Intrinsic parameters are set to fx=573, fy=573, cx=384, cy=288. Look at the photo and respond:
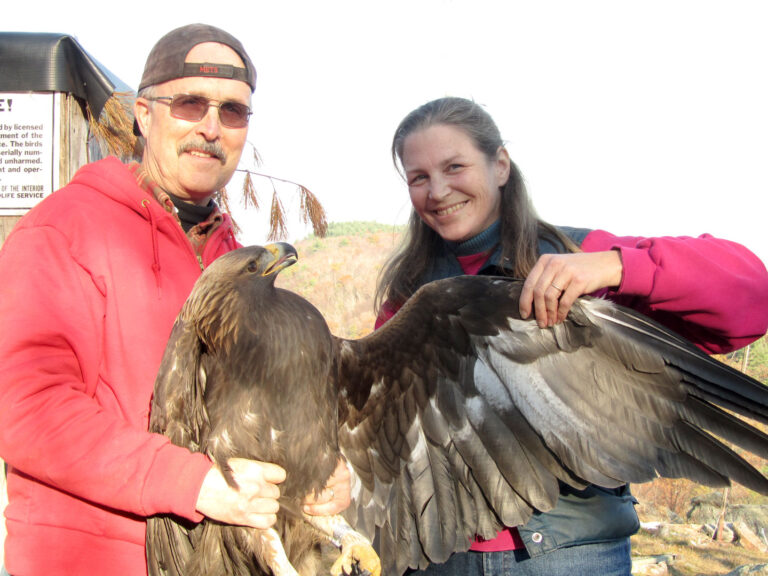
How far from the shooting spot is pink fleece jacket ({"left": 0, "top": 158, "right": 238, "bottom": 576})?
1.96 metres

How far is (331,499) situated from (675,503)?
35.8 ft

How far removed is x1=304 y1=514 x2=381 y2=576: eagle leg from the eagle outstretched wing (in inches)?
5.8

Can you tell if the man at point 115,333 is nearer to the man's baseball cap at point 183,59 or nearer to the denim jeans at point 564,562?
the man's baseball cap at point 183,59

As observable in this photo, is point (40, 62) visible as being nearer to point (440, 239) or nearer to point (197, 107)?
point (197, 107)

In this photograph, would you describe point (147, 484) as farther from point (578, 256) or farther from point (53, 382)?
point (578, 256)

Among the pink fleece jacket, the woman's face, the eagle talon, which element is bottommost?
the eagle talon

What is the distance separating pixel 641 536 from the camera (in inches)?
356

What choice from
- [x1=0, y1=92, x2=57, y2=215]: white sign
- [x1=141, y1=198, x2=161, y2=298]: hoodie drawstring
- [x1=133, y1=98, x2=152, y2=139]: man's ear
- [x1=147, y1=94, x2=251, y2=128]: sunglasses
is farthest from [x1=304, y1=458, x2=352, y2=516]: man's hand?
[x1=0, y1=92, x2=57, y2=215]: white sign

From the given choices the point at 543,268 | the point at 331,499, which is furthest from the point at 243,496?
the point at 543,268

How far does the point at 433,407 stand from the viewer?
2.98m

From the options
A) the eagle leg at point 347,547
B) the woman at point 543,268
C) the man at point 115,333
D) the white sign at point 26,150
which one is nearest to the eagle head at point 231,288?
the man at point 115,333

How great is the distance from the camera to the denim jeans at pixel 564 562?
8.11ft

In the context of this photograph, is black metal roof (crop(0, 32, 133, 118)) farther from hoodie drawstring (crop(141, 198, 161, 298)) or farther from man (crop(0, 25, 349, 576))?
hoodie drawstring (crop(141, 198, 161, 298))

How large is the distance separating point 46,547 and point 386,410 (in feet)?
5.31
